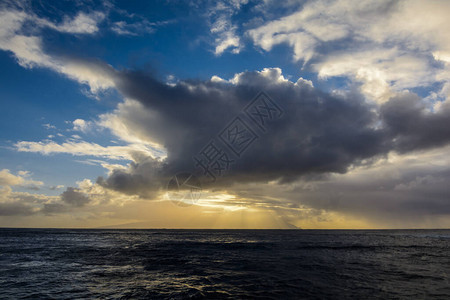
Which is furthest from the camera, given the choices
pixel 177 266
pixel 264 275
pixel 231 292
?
pixel 177 266

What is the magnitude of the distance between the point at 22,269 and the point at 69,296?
1563 centimetres

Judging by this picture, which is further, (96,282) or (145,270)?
(145,270)

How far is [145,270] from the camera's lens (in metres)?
26.8

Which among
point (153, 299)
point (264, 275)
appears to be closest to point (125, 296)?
point (153, 299)

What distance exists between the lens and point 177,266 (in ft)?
96.9

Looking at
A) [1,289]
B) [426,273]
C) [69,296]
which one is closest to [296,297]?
[69,296]

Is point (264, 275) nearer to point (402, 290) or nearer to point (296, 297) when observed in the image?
point (296, 297)

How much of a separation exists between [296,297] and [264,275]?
24.8ft

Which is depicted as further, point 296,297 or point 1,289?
point 1,289

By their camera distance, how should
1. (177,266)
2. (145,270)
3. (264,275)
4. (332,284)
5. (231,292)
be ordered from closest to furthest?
(231,292) < (332,284) < (264,275) < (145,270) < (177,266)

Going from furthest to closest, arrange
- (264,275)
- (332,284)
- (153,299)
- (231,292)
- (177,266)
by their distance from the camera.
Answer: (177,266)
(264,275)
(332,284)
(231,292)
(153,299)

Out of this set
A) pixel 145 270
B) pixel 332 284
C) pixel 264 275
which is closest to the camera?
pixel 332 284

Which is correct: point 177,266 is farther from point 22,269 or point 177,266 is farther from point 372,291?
point 372,291

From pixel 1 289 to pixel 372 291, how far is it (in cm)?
2632
